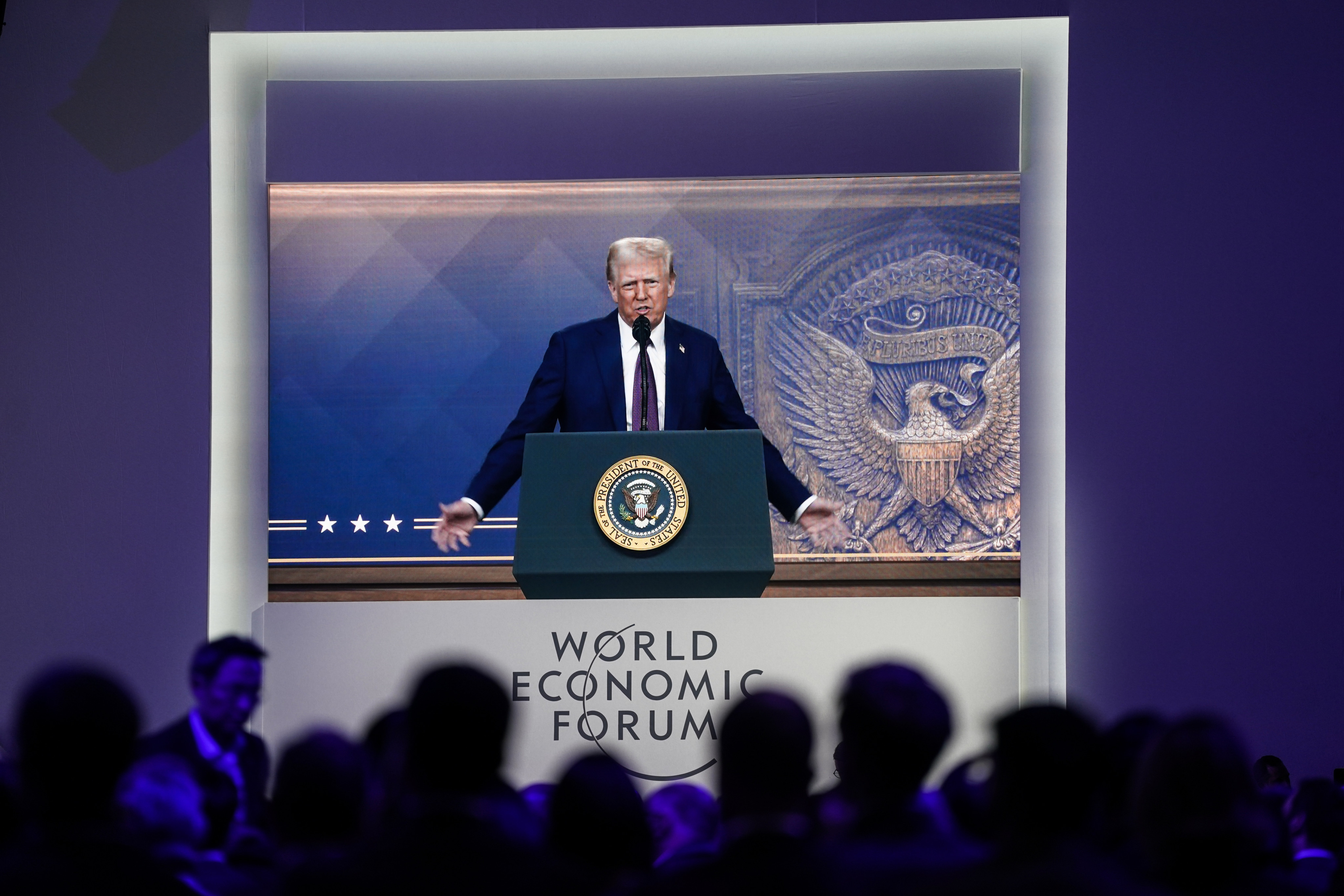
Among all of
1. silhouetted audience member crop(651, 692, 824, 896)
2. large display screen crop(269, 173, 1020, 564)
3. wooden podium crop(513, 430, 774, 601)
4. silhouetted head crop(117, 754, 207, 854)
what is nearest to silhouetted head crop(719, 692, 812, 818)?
silhouetted audience member crop(651, 692, 824, 896)

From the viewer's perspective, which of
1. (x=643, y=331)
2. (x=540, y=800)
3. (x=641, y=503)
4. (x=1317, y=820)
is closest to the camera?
(x=540, y=800)

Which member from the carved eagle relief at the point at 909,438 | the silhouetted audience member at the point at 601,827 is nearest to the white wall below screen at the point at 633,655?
the carved eagle relief at the point at 909,438

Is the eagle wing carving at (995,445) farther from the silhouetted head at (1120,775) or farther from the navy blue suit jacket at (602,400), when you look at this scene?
the silhouetted head at (1120,775)

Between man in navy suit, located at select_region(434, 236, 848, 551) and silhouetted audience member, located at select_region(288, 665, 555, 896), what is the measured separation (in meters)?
4.14

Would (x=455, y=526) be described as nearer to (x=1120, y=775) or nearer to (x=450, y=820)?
(x=1120, y=775)

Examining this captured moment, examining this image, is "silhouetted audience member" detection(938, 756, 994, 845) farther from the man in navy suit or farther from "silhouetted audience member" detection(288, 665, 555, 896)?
the man in navy suit

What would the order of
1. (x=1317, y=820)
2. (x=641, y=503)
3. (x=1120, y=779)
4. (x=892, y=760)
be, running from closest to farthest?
(x=892, y=760)
(x=1120, y=779)
(x=1317, y=820)
(x=641, y=503)

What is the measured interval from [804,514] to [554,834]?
418 cm

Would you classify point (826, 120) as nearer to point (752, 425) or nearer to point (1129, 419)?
point (752, 425)

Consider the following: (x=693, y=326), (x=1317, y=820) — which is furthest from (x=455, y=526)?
(x=1317, y=820)

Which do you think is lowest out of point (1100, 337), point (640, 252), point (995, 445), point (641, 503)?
point (641, 503)

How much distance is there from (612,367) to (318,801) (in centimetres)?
421

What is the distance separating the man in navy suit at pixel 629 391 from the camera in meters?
6.11

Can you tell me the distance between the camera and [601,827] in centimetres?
203
